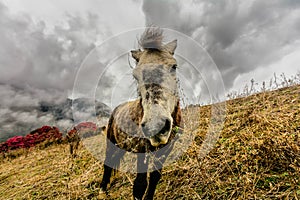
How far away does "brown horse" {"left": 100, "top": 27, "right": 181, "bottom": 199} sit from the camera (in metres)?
2.03

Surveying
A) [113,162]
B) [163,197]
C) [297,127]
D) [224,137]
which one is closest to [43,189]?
[113,162]

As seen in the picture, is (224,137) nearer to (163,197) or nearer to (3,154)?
(163,197)

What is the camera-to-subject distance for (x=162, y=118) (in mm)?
2006

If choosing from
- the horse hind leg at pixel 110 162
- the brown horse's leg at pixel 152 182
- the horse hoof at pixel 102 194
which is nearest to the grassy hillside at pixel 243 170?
the horse hoof at pixel 102 194

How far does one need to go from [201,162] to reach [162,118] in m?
1.47

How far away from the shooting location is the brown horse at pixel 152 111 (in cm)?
203

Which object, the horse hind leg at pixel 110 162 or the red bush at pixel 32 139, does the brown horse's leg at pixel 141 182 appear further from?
the red bush at pixel 32 139

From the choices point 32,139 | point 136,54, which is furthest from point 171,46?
point 32,139

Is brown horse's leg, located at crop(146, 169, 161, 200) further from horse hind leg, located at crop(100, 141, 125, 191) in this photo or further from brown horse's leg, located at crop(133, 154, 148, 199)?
horse hind leg, located at crop(100, 141, 125, 191)

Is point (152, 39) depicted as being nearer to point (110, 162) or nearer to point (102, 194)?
point (110, 162)

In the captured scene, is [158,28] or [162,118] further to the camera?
[158,28]

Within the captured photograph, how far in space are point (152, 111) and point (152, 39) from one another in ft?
5.00

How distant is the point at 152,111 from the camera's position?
80.5 inches

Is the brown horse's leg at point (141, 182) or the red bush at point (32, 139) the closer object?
the brown horse's leg at point (141, 182)
